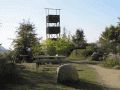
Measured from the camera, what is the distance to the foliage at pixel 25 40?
60078 millimetres

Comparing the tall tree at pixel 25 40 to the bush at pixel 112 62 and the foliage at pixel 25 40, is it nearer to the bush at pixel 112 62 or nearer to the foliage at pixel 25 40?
the foliage at pixel 25 40

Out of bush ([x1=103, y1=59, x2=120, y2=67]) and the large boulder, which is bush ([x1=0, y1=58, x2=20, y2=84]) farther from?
bush ([x1=103, y1=59, x2=120, y2=67])

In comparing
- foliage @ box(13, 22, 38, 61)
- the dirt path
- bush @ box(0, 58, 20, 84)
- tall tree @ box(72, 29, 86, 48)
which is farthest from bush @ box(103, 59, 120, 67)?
tall tree @ box(72, 29, 86, 48)

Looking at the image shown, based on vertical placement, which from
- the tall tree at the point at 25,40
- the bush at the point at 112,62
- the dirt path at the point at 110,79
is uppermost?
the tall tree at the point at 25,40

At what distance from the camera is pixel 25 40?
198 feet

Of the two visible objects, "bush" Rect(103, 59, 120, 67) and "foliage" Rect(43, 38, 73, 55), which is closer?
"bush" Rect(103, 59, 120, 67)


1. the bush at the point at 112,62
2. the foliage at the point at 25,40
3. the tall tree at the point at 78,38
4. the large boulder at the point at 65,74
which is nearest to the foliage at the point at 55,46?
the tall tree at the point at 78,38

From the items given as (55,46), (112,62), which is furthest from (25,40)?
(55,46)

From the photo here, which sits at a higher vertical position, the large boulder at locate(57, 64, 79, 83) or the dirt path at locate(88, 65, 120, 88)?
the large boulder at locate(57, 64, 79, 83)

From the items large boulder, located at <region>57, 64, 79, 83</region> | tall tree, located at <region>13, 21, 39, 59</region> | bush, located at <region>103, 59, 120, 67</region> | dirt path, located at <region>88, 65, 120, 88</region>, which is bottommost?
dirt path, located at <region>88, 65, 120, 88</region>

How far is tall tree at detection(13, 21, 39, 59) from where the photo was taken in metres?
60.0

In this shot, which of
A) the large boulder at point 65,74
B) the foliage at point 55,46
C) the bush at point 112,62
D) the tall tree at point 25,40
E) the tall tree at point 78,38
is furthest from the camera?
the tall tree at point 78,38

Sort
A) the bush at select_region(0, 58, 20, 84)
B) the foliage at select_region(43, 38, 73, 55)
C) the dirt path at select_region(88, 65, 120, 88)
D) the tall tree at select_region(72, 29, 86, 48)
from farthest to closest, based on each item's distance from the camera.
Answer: the tall tree at select_region(72, 29, 86, 48)
the foliage at select_region(43, 38, 73, 55)
the dirt path at select_region(88, 65, 120, 88)
the bush at select_region(0, 58, 20, 84)

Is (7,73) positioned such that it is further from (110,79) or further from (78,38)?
(78,38)
